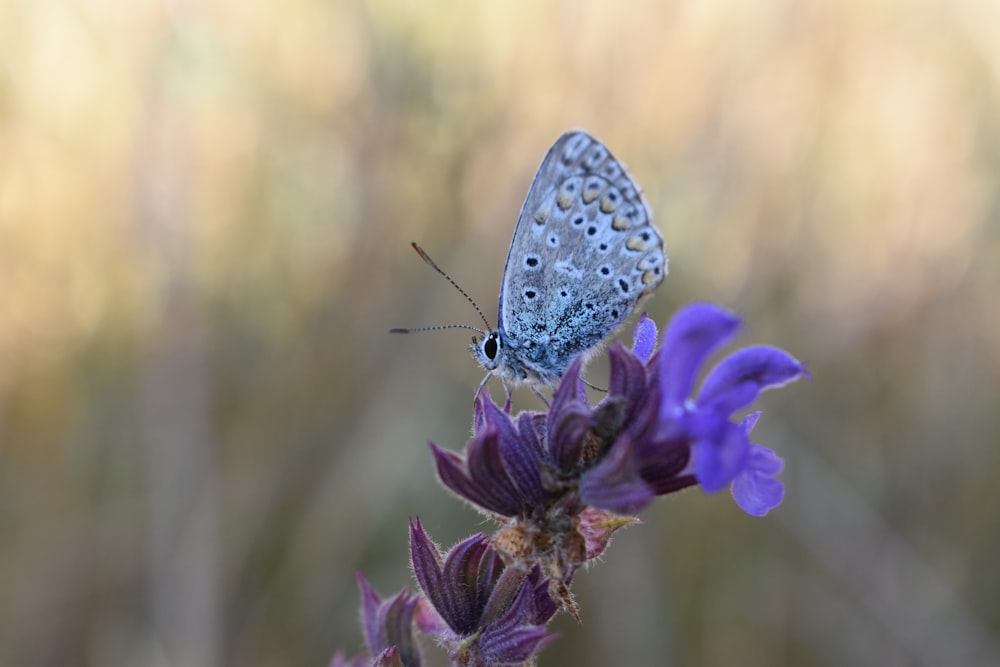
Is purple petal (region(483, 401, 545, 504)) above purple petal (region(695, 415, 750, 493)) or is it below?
below

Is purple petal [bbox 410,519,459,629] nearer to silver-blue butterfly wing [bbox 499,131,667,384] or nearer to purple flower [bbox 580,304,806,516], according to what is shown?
purple flower [bbox 580,304,806,516]

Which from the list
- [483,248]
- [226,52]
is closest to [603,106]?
[483,248]

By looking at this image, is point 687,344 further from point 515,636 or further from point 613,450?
point 515,636

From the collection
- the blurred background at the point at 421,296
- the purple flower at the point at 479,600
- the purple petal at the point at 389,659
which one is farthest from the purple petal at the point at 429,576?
the blurred background at the point at 421,296

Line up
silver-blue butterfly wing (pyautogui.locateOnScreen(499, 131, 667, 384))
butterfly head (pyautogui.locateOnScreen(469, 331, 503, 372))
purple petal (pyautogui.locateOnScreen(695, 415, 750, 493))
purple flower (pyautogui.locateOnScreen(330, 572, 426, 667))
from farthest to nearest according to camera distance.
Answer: butterfly head (pyautogui.locateOnScreen(469, 331, 503, 372)) → silver-blue butterfly wing (pyautogui.locateOnScreen(499, 131, 667, 384)) → purple flower (pyautogui.locateOnScreen(330, 572, 426, 667)) → purple petal (pyautogui.locateOnScreen(695, 415, 750, 493))

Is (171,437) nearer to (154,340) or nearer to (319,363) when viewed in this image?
(154,340)

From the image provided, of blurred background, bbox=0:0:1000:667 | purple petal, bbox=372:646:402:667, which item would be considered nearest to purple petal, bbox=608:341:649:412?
purple petal, bbox=372:646:402:667

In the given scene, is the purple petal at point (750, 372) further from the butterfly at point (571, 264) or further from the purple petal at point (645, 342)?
the butterfly at point (571, 264)
